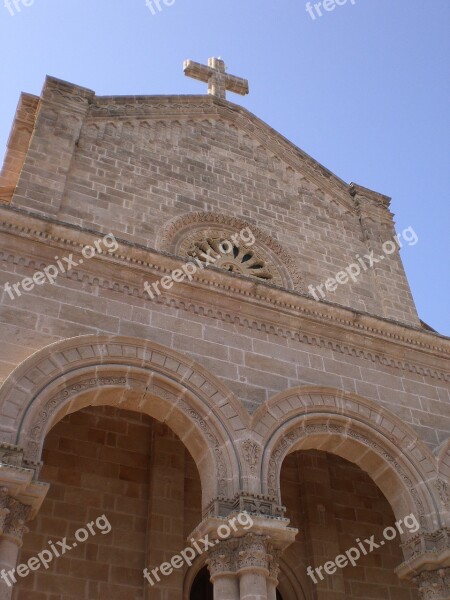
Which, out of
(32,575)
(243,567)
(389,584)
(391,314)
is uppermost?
(391,314)

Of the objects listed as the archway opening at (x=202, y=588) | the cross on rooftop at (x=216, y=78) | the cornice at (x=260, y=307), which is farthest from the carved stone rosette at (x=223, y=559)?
the cross on rooftop at (x=216, y=78)

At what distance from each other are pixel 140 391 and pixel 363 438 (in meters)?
3.32

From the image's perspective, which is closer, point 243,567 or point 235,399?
point 243,567

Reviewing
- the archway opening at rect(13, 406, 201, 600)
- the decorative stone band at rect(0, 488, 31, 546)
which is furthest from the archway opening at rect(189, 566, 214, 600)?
the decorative stone band at rect(0, 488, 31, 546)

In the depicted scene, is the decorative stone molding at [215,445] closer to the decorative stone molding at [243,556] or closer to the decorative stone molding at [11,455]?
the decorative stone molding at [243,556]

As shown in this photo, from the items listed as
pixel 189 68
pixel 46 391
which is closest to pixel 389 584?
pixel 46 391

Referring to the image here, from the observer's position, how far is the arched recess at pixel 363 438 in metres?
9.27

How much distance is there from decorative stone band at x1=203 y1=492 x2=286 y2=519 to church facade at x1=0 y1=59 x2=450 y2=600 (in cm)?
2

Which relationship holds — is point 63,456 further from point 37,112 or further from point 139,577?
point 37,112

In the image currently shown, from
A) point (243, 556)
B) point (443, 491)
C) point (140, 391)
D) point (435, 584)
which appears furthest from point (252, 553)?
point (443, 491)

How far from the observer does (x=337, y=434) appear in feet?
31.7

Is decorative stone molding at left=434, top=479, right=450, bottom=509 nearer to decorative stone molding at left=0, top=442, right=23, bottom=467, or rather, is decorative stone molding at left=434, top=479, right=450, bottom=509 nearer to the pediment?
decorative stone molding at left=0, top=442, right=23, bottom=467

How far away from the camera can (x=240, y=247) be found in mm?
13680

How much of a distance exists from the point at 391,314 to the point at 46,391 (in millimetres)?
7919
